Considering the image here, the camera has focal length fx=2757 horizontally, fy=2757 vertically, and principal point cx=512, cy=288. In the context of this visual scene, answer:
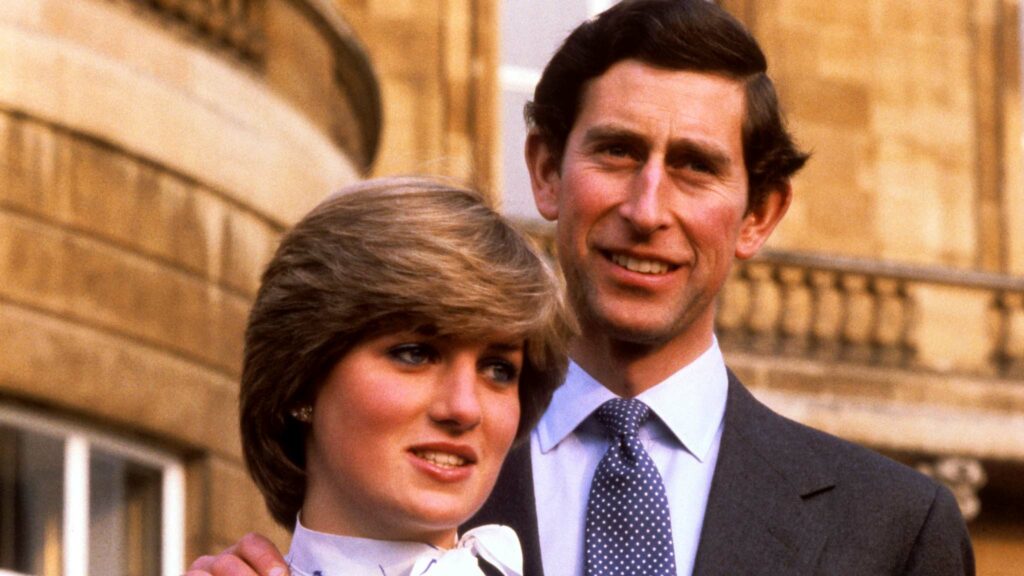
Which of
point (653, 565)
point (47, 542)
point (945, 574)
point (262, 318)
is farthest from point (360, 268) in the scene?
point (47, 542)

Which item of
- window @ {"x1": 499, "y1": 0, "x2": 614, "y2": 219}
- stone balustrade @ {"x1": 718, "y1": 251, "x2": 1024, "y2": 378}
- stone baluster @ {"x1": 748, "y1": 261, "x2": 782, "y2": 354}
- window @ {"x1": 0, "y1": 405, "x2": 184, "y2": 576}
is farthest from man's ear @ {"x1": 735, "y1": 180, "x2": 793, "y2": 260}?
window @ {"x1": 499, "y1": 0, "x2": 614, "y2": 219}

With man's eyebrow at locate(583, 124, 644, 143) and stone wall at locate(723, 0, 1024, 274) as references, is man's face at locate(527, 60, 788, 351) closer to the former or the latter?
man's eyebrow at locate(583, 124, 644, 143)

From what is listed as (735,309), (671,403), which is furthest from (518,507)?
(735,309)

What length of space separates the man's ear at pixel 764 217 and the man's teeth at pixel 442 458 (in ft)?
3.00

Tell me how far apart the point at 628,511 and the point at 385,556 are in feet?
1.88

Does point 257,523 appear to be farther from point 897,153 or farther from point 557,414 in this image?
point 897,153

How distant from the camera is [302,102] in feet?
33.1

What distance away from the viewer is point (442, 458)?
11.3 ft

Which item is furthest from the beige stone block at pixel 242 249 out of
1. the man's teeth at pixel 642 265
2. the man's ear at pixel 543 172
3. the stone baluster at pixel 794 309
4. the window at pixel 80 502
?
the stone baluster at pixel 794 309

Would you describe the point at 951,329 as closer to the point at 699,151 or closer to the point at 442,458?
the point at 699,151

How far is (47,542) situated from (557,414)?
4528 mm

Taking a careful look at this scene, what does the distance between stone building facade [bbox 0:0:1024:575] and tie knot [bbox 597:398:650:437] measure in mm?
451

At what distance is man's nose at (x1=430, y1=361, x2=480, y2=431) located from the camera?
3443 mm

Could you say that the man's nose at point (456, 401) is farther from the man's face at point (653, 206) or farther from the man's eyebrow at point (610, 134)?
the man's eyebrow at point (610, 134)
